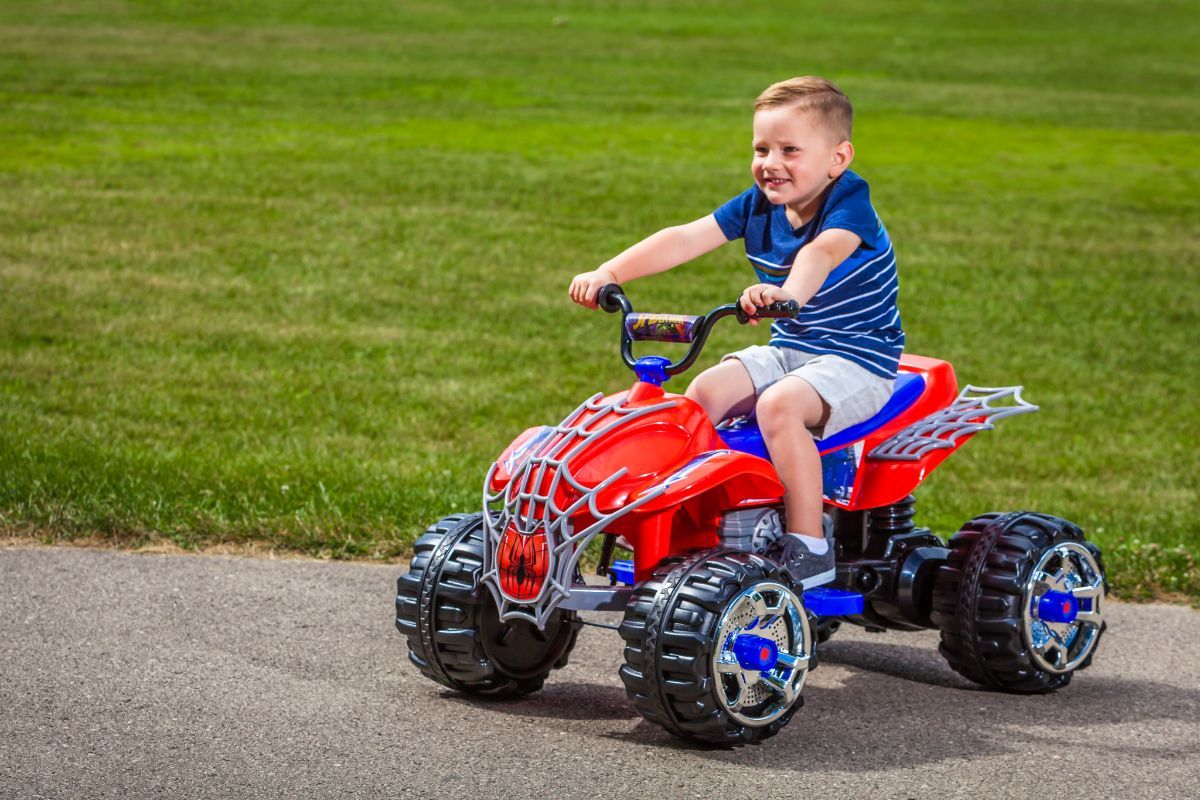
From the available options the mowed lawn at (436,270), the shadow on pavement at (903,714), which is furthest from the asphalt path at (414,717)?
the mowed lawn at (436,270)

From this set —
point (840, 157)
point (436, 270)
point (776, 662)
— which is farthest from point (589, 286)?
point (436, 270)

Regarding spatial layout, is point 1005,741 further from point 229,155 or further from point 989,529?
point 229,155

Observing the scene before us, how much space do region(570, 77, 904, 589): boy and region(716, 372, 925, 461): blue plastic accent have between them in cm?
5

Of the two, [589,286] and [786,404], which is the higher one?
[589,286]

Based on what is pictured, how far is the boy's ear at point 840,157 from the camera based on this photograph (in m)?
4.95

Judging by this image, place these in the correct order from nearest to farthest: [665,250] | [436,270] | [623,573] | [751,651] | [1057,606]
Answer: [751,651] < [623,573] < [665,250] < [1057,606] < [436,270]

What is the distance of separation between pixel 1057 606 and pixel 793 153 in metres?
1.72

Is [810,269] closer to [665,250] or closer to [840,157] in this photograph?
[840,157]

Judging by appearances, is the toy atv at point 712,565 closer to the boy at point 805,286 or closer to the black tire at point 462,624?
the black tire at point 462,624

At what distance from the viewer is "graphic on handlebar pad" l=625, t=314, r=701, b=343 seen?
472cm

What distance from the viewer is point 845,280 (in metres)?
4.99

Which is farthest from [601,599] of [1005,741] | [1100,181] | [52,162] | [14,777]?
[1100,181]

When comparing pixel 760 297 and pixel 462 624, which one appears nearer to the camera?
pixel 760 297

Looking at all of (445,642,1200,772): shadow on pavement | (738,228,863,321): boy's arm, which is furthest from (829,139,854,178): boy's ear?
(445,642,1200,772): shadow on pavement
